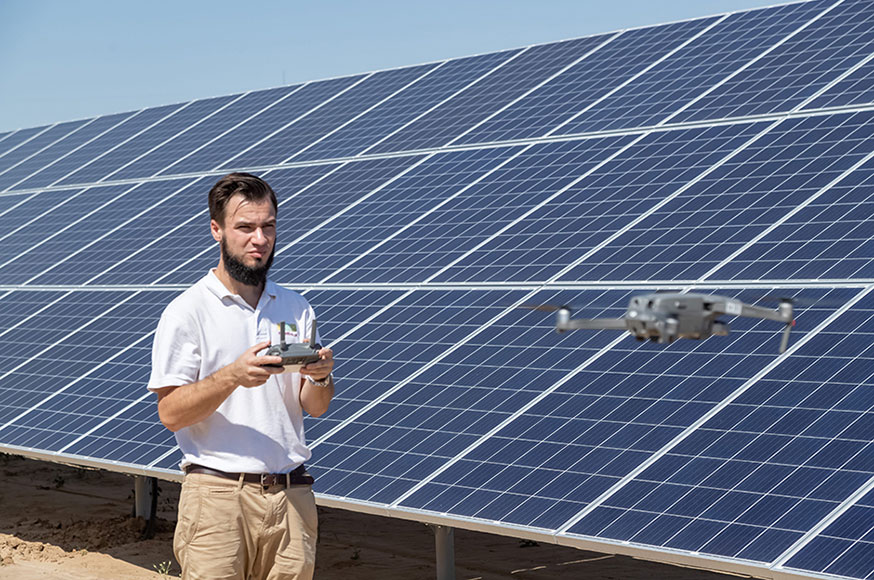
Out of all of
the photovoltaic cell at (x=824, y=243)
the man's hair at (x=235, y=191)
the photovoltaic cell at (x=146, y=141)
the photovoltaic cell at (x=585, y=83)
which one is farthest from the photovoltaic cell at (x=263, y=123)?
the man's hair at (x=235, y=191)

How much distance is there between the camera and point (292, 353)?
5320mm

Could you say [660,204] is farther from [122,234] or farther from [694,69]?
[122,234]

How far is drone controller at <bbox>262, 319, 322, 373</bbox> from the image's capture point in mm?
5297

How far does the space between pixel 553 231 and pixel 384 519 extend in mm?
6761

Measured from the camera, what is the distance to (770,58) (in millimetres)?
17797

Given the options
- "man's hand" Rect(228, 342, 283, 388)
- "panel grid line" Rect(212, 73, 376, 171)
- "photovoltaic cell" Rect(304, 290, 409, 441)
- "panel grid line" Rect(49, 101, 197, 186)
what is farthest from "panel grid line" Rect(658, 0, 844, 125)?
"panel grid line" Rect(49, 101, 197, 186)

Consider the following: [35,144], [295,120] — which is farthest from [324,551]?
[35,144]

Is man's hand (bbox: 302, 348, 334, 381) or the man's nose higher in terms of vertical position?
the man's nose

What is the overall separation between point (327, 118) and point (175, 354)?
17343 mm

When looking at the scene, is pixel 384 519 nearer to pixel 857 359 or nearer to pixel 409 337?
pixel 409 337

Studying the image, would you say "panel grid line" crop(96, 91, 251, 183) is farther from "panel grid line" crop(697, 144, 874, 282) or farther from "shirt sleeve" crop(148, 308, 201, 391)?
"shirt sleeve" crop(148, 308, 201, 391)

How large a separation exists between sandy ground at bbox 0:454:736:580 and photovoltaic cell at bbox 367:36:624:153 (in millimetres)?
6395

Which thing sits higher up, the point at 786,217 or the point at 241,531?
the point at 786,217

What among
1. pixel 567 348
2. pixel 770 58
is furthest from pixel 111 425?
pixel 770 58
